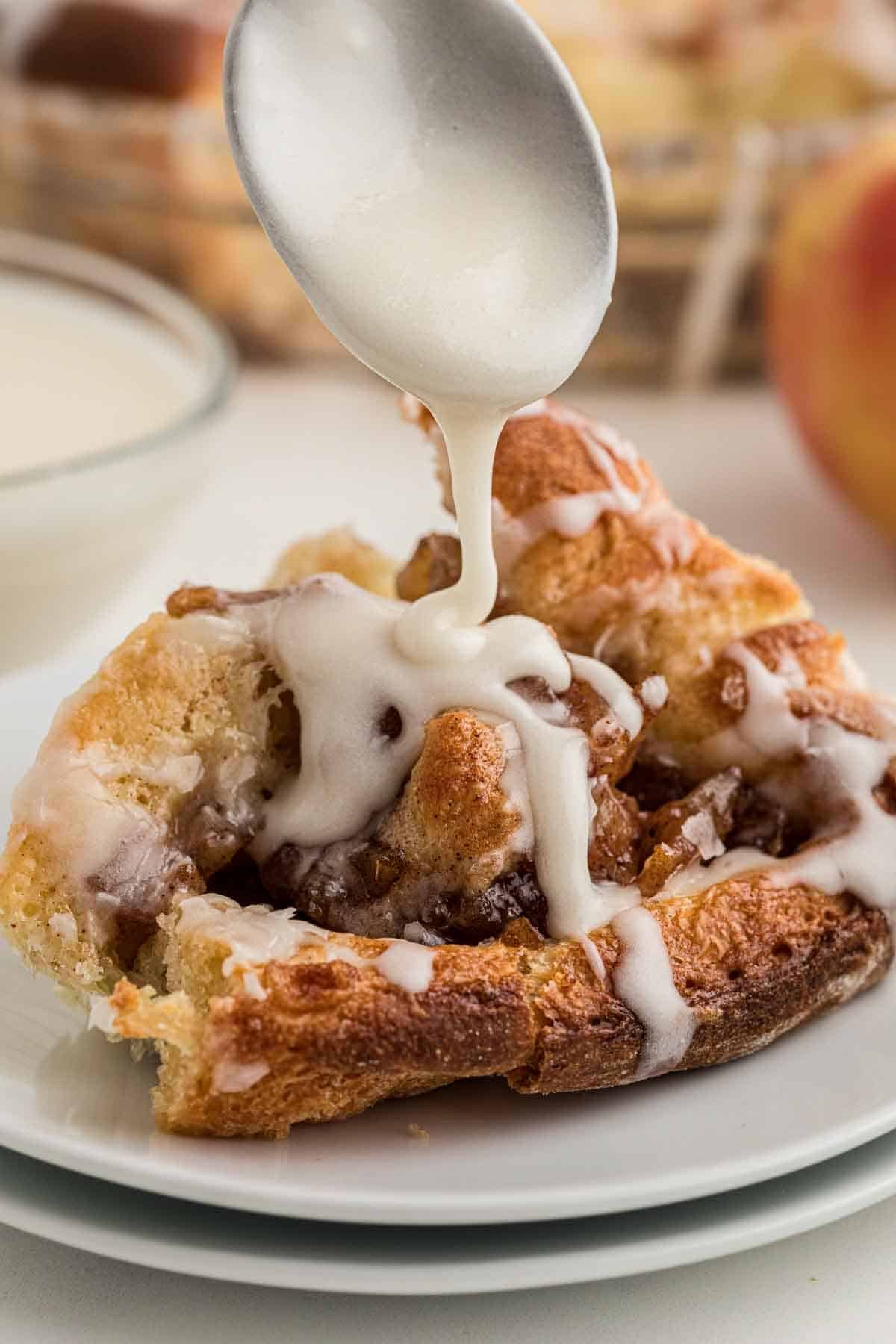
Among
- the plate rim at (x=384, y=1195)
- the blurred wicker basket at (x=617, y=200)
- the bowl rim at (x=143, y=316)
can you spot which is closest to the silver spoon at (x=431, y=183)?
the plate rim at (x=384, y=1195)

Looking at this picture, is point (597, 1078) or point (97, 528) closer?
point (597, 1078)

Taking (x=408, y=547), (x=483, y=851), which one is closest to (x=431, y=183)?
(x=483, y=851)

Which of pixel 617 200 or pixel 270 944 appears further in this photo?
pixel 617 200

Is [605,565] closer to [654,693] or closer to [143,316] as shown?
[654,693]

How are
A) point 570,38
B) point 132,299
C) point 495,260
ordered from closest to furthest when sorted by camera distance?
point 495,260 < point 132,299 < point 570,38

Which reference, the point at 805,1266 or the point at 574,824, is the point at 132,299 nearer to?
the point at 574,824

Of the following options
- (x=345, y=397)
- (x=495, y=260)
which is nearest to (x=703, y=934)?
(x=495, y=260)
